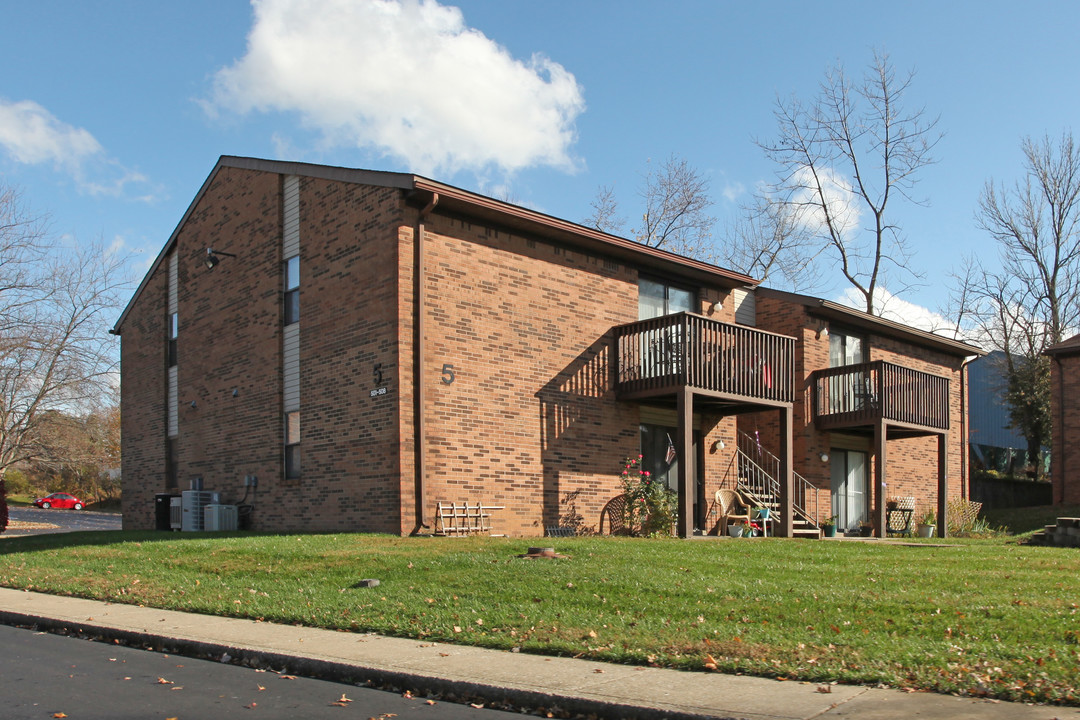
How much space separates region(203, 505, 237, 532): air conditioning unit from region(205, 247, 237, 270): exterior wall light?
17.0ft

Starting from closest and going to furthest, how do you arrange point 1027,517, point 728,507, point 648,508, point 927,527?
point 648,508
point 728,507
point 927,527
point 1027,517

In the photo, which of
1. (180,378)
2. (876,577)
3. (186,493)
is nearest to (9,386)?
(180,378)

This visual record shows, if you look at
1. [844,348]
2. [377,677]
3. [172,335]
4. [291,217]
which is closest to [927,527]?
[844,348]

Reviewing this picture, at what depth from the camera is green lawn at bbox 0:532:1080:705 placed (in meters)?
6.51

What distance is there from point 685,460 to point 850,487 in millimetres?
8950

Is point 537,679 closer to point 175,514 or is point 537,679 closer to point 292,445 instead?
point 292,445

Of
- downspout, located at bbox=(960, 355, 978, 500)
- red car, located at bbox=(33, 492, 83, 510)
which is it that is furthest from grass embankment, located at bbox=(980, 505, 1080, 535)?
red car, located at bbox=(33, 492, 83, 510)

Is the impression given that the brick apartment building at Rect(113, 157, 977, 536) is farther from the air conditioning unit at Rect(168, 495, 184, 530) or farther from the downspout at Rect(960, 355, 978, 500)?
the downspout at Rect(960, 355, 978, 500)

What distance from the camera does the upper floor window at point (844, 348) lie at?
23594mm

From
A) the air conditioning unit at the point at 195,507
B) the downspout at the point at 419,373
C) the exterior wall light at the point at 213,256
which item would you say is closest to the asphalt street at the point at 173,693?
the downspout at the point at 419,373

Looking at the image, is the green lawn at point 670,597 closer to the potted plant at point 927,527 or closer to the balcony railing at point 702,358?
the balcony railing at point 702,358

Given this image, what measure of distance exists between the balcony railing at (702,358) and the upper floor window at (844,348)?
15.9ft

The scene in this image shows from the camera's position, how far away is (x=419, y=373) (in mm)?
15281

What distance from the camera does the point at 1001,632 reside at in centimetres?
710
